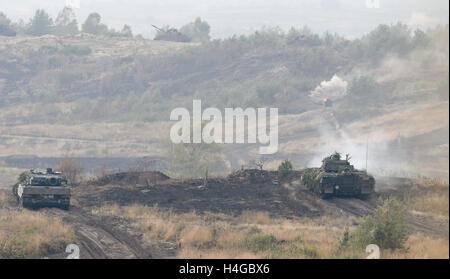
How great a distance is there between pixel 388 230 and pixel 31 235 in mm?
14515

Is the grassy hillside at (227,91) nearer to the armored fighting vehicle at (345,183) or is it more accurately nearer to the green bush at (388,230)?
the armored fighting vehicle at (345,183)

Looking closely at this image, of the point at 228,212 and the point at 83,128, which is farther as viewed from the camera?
the point at 83,128

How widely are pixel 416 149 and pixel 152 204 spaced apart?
134ft

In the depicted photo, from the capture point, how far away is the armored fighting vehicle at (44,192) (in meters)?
37.0

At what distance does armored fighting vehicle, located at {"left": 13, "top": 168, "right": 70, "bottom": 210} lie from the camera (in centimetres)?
3700

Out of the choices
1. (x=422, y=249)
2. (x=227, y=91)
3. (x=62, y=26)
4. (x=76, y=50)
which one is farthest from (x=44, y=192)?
(x=62, y=26)

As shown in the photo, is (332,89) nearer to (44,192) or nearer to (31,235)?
(44,192)

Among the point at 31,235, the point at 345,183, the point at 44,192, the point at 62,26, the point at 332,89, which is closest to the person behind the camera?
the point at 31,235

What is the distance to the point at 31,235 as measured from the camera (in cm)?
2911

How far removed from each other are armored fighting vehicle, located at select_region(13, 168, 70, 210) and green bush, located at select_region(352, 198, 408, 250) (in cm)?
1760

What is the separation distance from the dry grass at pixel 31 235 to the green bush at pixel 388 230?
39.2 ft
